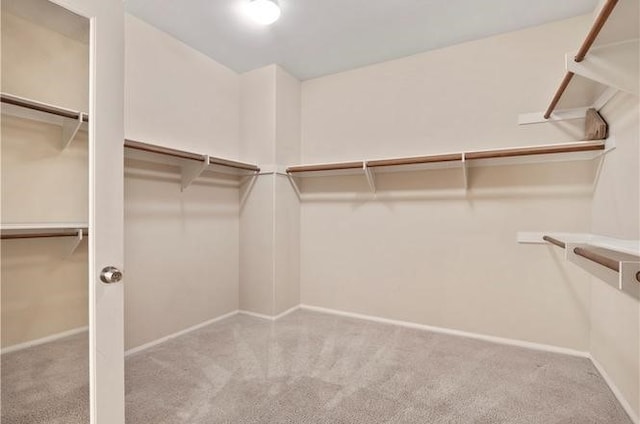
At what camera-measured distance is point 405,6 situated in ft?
7.20

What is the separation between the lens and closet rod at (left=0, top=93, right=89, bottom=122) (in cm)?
99

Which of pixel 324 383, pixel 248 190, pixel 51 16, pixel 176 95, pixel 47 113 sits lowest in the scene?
pixel 324 383

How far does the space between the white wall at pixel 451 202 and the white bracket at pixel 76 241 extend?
2330 mm

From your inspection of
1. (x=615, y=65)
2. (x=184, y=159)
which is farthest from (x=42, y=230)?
(x=615, y=65)

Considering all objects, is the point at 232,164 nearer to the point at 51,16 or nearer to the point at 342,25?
the point at 342,25

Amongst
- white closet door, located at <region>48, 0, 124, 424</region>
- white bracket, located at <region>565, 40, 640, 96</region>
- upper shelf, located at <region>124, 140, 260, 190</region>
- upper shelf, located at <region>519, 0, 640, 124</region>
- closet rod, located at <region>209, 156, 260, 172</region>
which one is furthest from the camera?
closet rod, located at <region>209, 156, 260, 172</region>

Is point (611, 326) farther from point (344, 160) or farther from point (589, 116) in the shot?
point (344, 160)

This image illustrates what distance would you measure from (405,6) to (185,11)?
1558mm

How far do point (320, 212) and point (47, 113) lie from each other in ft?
7.98

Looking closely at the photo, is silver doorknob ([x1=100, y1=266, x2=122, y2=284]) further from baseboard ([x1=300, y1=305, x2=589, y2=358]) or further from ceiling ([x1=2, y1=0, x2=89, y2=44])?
baseboard ([x1=300, y1=305, x2=589, y2=358])

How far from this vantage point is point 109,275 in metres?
1.09

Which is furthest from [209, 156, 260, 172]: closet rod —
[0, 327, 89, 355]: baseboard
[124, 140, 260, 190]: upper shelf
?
[0, 327, 89, 355]: baseboard

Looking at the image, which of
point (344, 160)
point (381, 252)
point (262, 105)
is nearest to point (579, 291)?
point (381, 252)

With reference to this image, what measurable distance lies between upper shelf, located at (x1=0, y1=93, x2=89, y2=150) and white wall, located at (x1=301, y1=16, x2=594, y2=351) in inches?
92.0
